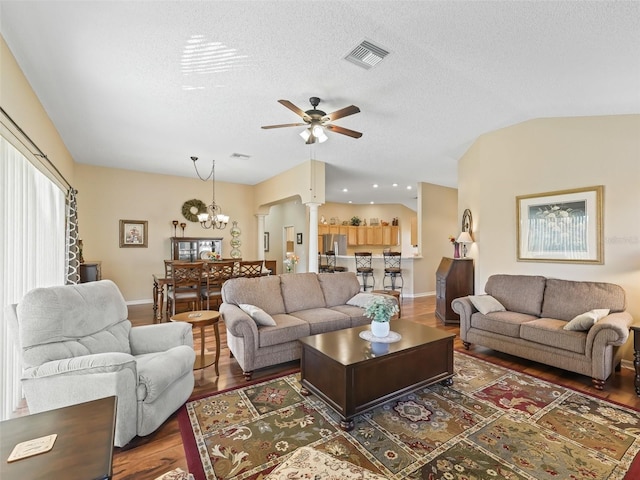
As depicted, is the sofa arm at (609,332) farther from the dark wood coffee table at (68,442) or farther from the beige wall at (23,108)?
the beige wall at (23,108)

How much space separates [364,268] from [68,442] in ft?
22.7

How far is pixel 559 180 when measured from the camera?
377cm

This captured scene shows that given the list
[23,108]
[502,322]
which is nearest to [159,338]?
[23,108]

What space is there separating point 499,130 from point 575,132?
92cm

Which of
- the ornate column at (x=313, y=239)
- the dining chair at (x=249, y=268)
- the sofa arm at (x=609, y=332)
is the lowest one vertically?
the sofa arm at (x=609, y=332)

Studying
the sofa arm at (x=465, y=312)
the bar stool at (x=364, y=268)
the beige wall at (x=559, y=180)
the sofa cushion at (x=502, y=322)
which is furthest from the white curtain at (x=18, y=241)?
the bar stool at (x=364, y=268)

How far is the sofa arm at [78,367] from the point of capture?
6.00ft

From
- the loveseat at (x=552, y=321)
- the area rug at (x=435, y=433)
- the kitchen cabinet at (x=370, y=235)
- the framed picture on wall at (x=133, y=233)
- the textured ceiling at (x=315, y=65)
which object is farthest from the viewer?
the kitchen cabinet at (x=370, y=235)

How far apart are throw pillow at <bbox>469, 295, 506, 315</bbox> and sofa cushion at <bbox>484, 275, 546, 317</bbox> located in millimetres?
143

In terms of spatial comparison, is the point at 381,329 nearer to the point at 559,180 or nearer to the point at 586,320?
the point at 586,320

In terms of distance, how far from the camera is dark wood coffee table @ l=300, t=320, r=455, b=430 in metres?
2.18

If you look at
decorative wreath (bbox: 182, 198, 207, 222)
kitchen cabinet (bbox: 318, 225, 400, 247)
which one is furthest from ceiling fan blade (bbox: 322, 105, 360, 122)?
kitchen cabinet (bbox: 318, 225, 400, 247)

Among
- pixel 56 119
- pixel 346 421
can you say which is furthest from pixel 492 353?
pixel 56 119

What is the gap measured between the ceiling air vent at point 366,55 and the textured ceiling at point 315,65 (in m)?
0.06
